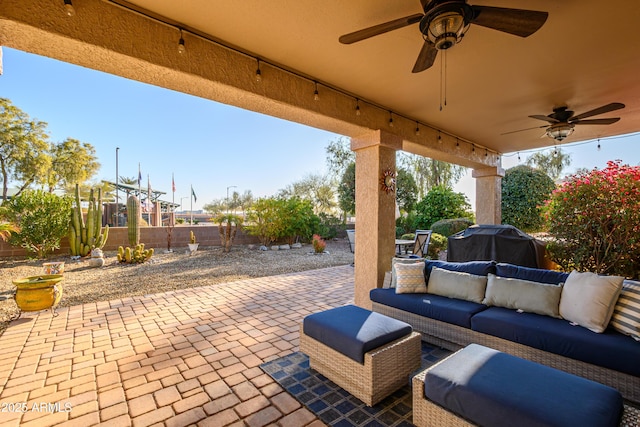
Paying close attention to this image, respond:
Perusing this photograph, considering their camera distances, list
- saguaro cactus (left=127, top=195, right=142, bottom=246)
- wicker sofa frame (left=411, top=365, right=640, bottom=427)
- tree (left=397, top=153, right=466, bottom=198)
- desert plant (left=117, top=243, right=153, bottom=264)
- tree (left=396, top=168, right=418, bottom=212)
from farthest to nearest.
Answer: tree (left=397, top=153, right=466, bottom=198)
tree (left=396, top=168, right=418, bottom=212)
saguaro cactus (left=127, top=195, right=142, bottom=246)
desert plant (left=117, top=243, right=153, bottom=264)
wicker sofa frame (left=411, top=365, right=640, bottom=427)

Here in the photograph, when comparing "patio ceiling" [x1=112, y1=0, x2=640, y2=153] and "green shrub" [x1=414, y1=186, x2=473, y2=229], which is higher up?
"patio ceiling" [x1=112, y1=0, x2=640, y2=153]

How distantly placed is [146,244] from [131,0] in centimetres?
841

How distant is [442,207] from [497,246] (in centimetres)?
498

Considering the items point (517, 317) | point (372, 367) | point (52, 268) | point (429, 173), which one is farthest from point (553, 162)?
point (52, 268)

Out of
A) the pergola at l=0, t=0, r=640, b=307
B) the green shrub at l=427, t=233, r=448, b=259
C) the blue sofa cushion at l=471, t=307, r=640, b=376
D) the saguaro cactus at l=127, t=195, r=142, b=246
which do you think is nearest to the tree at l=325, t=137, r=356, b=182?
the green shrub at l=427, t=233, r=448, b=259

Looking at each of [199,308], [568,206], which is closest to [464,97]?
[568,206]

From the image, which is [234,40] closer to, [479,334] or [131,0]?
[131,0]

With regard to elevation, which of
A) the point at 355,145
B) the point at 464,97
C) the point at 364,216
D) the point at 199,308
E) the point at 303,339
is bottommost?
the point at 199,308

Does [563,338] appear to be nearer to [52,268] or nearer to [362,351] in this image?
[362,351]

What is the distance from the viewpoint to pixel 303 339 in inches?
94.7

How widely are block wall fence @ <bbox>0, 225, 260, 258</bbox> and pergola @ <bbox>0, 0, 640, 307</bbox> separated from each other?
7236 millimetres

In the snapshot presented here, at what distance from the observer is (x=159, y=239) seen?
9.11 meters

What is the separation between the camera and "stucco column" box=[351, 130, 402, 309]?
3811 millimetres

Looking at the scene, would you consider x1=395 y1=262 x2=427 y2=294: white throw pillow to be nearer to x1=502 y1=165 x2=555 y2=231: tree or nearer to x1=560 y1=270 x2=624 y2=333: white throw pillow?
x1=560 y1=270 x2=624 y2=333: white throw pillow
